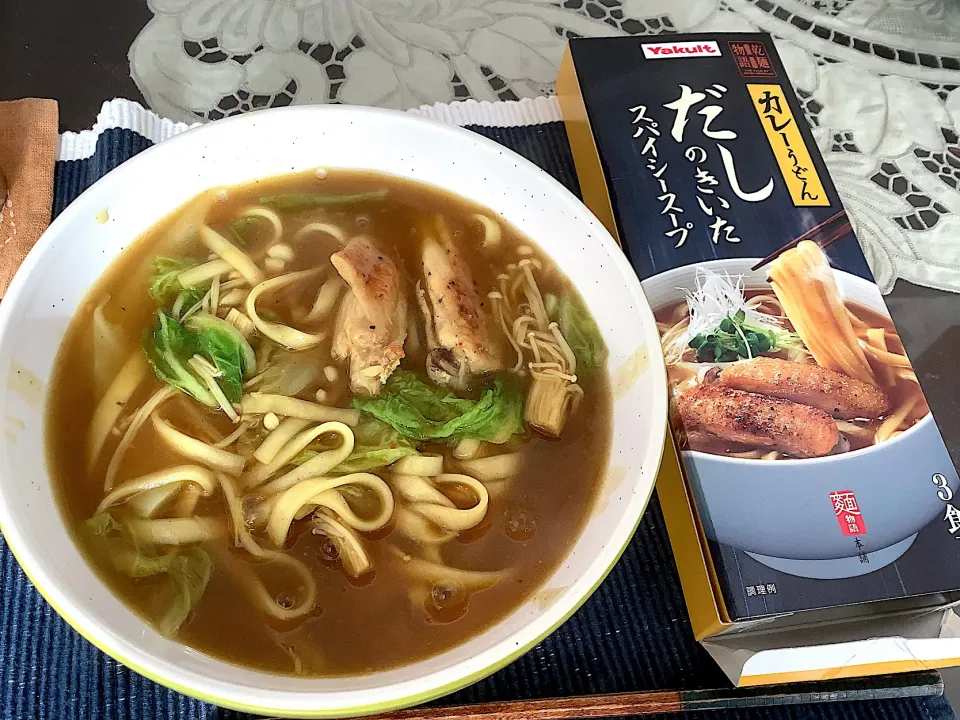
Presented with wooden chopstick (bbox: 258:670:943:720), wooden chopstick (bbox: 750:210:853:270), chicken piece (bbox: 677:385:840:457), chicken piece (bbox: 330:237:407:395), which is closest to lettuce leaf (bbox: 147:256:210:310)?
chicken piece (bbox: 330:237:407:395)

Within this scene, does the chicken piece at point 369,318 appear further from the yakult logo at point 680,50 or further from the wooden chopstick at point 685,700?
the yakult logo at point 680,50

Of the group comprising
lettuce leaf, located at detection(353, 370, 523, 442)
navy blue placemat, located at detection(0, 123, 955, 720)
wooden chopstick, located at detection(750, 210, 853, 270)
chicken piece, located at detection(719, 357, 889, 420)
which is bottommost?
navy blue placemat, located at detection(0, 123, 955, 720)

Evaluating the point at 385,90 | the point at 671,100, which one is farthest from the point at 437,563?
the point at 385,90

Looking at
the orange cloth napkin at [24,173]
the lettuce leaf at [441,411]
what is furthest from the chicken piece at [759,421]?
the orange cloth napkin at [24,173]

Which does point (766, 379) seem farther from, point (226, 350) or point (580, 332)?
point (226, 350)

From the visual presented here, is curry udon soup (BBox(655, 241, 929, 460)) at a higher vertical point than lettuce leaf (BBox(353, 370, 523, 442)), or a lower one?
Result: higher

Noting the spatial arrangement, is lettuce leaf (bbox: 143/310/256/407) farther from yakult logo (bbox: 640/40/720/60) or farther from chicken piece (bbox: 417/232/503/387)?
yakult logo (bbox: 640/40/720/60)
